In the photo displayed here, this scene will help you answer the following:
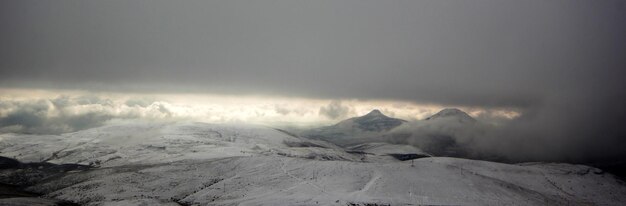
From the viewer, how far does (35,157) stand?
7751 inches

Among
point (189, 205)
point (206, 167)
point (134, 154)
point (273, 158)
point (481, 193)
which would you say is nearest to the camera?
point (189, 205)

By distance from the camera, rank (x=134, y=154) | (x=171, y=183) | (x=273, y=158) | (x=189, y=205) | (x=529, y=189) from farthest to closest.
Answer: (x=134, y=154) < (x=273, y=158) < (x=529, y=189) < (x=171, y=183) < (x=189, y=205)

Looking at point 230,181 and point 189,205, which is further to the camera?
point 230,181

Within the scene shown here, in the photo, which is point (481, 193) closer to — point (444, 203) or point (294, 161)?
point (444, 203)

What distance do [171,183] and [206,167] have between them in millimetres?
25623

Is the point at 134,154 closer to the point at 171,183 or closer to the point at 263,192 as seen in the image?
the point at 171,183

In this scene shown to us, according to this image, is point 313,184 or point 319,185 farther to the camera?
point 313,184

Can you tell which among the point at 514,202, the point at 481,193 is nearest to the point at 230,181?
the point at 481,193

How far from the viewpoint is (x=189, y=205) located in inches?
3479

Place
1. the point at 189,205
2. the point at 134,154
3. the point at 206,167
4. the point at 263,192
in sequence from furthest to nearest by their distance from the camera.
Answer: the point at 134,154
the point at 206,167
the point at 263,192
the point at 189,205

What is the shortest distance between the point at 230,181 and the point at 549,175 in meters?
128

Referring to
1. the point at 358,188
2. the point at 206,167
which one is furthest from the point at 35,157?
the point at 358,188

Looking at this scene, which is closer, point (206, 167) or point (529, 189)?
point (529, 189)

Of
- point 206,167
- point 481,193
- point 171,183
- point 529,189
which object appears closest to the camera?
point 481,193
